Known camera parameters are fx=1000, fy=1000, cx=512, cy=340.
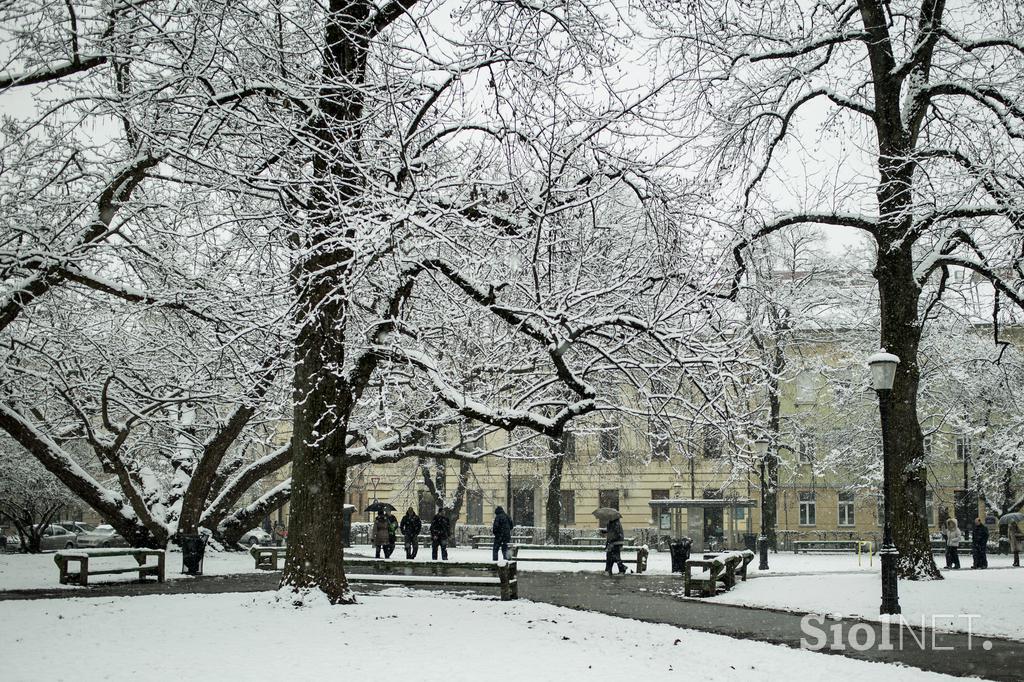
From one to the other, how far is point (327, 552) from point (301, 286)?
3.72 m

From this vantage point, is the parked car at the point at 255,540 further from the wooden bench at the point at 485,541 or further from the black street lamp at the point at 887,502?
the black street lamp at the point at 887,502

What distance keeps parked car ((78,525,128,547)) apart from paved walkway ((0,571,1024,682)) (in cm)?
1424

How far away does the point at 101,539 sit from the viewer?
131 ft

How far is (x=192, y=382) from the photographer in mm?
18875

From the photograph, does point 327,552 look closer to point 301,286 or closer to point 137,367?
point 301,286

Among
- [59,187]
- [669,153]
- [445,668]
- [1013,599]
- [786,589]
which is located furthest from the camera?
[786,589]

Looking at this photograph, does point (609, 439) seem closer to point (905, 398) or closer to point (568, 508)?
point (905, 398)

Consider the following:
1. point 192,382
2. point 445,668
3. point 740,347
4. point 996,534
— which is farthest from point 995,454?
point 445,668

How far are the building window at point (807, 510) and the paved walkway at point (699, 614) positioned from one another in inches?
1186

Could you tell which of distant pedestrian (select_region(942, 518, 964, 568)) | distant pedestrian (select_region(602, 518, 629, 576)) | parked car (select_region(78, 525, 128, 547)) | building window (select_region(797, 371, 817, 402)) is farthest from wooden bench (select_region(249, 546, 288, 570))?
building window (select_region(797, 371, 817, 402))

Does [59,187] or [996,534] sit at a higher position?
[59,187]

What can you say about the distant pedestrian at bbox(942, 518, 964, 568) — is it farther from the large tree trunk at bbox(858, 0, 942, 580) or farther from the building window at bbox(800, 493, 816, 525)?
the building window at bbox(800, 493, 816, 525)

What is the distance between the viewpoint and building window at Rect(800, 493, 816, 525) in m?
53.1

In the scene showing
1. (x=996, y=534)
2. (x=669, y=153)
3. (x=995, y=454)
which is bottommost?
(x=996, y=534)
